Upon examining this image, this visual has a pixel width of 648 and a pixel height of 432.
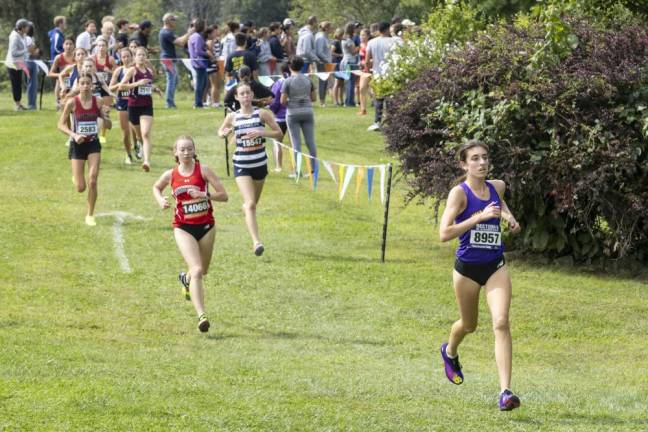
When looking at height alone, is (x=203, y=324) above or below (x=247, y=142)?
below

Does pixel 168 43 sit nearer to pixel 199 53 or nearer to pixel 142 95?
pixel 199 53

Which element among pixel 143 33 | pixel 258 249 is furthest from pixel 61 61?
pixel 258 249

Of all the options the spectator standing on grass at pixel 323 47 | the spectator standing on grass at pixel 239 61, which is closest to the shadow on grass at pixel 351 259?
the spectator standing on grass at pixel 239 61

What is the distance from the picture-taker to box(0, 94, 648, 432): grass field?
28.7 ft

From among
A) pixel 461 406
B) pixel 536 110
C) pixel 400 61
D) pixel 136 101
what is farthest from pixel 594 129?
pixel 136 101

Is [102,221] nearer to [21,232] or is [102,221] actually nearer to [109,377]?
[21,232]

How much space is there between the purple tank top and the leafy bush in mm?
4818

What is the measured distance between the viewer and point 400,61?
58.0 ft

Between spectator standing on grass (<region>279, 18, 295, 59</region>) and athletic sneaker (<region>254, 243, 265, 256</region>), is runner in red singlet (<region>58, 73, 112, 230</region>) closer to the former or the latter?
athletic sneaker (<region>254, 243, 265, 256</region>)

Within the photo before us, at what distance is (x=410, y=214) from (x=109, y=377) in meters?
10.8

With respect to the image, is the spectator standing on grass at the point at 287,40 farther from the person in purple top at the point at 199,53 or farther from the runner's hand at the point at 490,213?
the runner's hand at the point at 490,213

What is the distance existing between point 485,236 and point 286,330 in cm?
393

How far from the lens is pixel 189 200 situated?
11727 mm

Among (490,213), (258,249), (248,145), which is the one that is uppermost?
(490,213)
